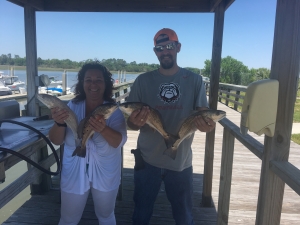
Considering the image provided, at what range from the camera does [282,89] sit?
136 centimetres

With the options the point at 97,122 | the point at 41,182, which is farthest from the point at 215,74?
the point at 41,182

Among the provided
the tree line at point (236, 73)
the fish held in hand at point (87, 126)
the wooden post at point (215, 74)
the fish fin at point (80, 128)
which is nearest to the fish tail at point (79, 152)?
the fish held in hand at point (87, 126)

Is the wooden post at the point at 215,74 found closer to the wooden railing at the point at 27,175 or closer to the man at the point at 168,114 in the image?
the man at the point at 168,114

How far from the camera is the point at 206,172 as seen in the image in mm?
3318

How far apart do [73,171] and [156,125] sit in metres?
0.78

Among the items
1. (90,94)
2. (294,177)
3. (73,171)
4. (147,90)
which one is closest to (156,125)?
(147,90)

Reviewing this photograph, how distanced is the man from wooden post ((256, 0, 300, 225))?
874 mm

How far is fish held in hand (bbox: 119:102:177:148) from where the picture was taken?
6.50 feet

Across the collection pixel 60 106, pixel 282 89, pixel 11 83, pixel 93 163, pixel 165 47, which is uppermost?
pixel 165 47

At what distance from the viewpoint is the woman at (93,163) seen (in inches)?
82.7

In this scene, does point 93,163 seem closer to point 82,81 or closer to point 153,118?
point 153,118

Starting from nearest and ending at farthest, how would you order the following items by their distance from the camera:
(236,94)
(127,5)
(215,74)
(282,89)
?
(282,89) → (215,74) → (127,5) → (236,94)

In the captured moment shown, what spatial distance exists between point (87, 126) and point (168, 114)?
72cm

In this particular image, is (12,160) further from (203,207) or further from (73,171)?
(203,207)
